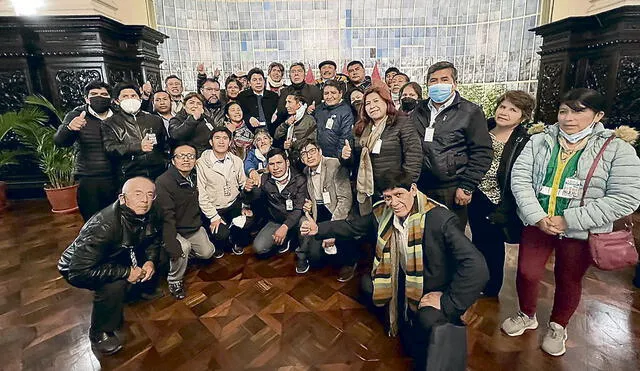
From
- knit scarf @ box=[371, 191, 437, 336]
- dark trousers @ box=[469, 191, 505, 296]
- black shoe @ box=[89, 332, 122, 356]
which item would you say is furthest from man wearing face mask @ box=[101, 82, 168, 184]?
dark trousers @ box=[469, 191, 505, 296]

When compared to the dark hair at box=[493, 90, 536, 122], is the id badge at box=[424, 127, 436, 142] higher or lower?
lower

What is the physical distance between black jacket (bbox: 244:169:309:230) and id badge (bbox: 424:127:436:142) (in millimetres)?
1091

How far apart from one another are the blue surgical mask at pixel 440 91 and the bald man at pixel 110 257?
179 centimetres

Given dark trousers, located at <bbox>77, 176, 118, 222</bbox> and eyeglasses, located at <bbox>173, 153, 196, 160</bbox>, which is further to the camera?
dark trousers, located at <bbox>77, 176, 118, 222</bbox>

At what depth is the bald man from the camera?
1.91 metres

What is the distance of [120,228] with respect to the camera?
1.99m

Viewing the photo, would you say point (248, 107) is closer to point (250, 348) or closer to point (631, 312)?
point (250, 348)

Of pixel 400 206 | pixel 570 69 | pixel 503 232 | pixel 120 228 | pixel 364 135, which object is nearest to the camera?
pixel 400 206

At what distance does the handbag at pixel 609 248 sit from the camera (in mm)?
1597

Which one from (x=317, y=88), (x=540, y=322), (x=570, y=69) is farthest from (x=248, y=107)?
(x=570, y=69)

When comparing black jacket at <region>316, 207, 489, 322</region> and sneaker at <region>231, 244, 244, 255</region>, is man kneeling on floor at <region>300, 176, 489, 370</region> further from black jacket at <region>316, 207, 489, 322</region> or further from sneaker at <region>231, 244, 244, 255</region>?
sneaker at <region>231, 244, 244, 255</region>

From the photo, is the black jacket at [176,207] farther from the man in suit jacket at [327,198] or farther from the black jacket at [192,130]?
the man in suit jacket at [327,198]

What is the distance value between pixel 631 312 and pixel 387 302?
1.57 m

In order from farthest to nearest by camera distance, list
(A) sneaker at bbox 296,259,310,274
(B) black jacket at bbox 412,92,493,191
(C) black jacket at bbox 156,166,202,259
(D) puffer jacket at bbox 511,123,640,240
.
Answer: (A) sneaker at bbox 296,259,310,274, (C) black jacket at bbox 156,166,202,259, (B) black jacket at bbox 412,92,493,191, (D) puffer jacket at bbox 511,123,640,240
